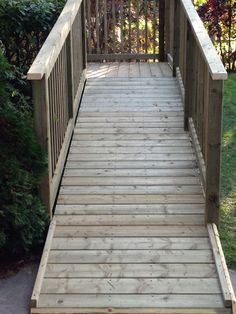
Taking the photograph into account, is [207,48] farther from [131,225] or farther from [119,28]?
[119,28]

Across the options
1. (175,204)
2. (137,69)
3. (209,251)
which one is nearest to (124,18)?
(137,69)

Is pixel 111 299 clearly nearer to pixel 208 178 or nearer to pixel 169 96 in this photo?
pixel 208 178

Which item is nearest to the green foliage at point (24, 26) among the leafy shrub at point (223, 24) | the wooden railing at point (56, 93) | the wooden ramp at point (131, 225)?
the wooden railing at point (56, 93)

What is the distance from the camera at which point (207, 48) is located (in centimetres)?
475

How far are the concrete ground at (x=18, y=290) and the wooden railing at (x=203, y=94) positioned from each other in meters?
0.71

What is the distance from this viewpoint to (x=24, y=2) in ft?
21.7

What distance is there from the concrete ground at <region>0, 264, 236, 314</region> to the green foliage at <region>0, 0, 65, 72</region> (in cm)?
283

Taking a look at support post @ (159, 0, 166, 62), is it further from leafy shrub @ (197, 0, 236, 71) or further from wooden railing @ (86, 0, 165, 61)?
leafy shrub @ (197, 0, 236, 71)

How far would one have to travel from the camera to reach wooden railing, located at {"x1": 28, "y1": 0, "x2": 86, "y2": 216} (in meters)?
4.30

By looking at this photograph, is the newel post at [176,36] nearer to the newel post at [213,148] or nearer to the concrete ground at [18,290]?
the newel post at [213,148]

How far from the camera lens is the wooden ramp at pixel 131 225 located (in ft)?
12.2

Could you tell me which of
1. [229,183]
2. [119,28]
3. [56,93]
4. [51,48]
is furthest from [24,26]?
[119,28]

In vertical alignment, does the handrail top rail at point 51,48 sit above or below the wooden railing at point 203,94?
above

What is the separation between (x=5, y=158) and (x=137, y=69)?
4.37m
